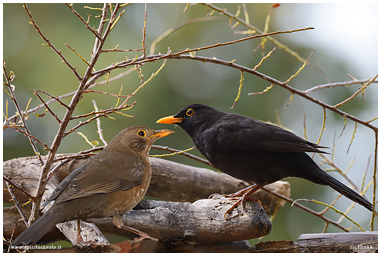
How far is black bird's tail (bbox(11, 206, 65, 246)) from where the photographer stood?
1.13 m

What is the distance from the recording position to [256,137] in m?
1.71

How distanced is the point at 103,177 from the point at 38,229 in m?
0.28

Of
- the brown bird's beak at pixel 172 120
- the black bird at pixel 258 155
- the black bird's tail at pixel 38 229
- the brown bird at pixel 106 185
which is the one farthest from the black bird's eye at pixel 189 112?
the black bird's tail at pixel 38 229

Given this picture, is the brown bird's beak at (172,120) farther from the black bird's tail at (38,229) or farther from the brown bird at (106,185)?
the black bird's tail at (38,229)

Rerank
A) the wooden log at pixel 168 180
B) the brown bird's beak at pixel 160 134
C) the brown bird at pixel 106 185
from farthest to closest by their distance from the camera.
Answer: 1. the wooden log at pixel 168 180
2. the brown bird's beak at pixel 160 134
3. the brown bird at pixel 106 185

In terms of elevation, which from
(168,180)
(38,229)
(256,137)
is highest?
(256,137)

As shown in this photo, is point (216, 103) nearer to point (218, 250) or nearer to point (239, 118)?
point (239, 118)

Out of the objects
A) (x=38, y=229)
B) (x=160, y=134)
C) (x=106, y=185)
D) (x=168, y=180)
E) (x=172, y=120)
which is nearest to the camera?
(x=38, y=229)

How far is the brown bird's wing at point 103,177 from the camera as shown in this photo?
1.30m

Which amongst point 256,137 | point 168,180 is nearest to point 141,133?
point 256,137

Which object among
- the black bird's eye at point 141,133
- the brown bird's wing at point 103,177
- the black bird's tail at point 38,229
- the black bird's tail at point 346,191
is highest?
the black bird's eye at point 141,133

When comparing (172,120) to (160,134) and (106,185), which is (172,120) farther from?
(106,185)

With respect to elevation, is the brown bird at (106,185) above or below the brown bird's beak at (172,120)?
below

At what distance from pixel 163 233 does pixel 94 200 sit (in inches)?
16.0
